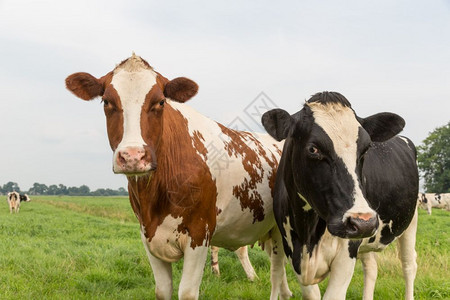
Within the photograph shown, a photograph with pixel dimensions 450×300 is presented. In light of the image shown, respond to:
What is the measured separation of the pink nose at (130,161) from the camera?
130 inches

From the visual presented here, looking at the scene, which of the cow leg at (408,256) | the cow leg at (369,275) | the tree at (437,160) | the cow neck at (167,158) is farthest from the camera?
the tree at (437,160)

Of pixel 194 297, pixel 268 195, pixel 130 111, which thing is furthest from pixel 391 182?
pixel 130 111

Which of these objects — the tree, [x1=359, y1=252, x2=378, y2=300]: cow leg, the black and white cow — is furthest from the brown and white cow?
the tree

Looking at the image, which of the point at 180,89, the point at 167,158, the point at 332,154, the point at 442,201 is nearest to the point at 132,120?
the point at 167,158

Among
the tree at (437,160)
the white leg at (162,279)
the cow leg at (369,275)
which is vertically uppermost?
the white leg at (162,279)

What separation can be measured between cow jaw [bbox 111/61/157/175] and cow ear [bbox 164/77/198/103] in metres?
0.21

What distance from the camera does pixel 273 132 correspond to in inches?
151

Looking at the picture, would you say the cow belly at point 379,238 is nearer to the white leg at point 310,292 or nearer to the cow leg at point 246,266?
the white leg at point 310,292

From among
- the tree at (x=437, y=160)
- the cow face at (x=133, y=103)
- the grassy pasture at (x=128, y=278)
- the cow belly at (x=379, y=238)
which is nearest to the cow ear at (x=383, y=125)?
the cow belly at (x=379, y=238)

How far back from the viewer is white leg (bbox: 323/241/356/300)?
3.87 metres

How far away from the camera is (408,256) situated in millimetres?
5805

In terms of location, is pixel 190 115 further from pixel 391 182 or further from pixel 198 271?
pixel 391 182

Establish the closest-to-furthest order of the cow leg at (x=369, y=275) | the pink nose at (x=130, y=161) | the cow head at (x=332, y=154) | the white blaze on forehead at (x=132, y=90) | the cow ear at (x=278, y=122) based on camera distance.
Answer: the cow head at (x=332, y=154), the pink nose at (x=130, y=161), the white blaze on forehead at (x=132, y=90), the cow ear at (x=278, y=122), the cow leg at (x=369, y=275)

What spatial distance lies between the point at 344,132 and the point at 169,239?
1987 millimetres
